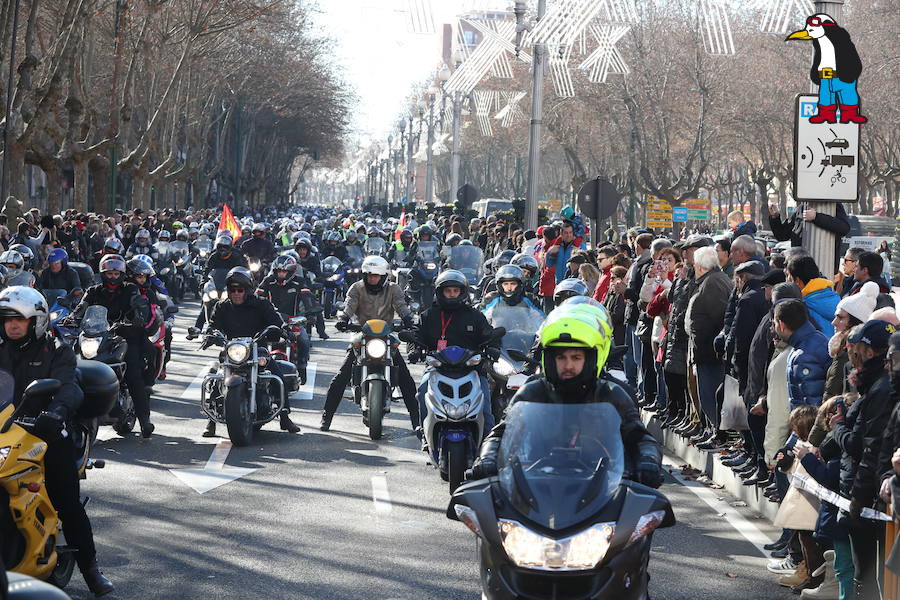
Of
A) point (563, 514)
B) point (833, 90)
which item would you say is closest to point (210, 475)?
point (833, 90)

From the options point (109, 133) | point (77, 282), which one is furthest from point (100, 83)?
point (77, 282)

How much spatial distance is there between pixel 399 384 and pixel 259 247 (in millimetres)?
11117

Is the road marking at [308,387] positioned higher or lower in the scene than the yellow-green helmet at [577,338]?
lower

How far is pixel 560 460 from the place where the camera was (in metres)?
5.63

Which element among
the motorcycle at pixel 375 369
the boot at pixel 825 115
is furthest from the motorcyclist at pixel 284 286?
the boot at pixel 825 115

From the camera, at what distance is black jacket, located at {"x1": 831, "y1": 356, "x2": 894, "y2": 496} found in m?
6.68

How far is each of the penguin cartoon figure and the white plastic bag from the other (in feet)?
7.50

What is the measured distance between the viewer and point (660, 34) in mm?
49781

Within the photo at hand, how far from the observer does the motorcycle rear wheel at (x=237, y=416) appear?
41.3 feet

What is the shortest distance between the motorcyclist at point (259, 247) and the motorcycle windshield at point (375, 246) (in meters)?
7.42

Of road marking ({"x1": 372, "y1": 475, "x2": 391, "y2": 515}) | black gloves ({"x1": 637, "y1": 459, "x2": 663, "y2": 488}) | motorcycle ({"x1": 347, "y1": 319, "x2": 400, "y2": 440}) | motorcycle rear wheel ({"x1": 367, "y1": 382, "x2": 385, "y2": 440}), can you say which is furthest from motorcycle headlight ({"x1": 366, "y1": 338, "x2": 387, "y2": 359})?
black gloves ({"x1": 637, "y1": 459, "x2": 663, "y2": 488})

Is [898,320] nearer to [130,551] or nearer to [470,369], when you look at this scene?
[470,369]

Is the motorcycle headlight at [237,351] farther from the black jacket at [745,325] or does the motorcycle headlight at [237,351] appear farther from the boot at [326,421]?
the black jacket at [745,325]

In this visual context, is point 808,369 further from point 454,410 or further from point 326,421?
point 326,421
